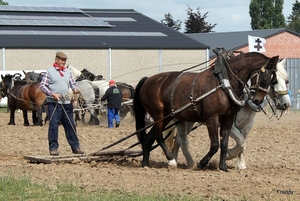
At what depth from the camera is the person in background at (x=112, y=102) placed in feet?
77.5

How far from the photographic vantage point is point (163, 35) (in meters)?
49.3

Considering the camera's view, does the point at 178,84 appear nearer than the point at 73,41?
Yes

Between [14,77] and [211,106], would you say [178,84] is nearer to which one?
[211,106]

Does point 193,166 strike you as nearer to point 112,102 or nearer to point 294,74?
point 112,102

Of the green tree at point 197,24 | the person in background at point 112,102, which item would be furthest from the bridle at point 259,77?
the green tree at point 197,24

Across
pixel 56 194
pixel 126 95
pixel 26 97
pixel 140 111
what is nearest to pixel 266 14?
pixel 126 95

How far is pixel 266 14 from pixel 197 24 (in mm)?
23937

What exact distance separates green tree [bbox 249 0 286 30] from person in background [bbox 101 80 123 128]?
6626 cm

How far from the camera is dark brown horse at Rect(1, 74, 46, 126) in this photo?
2284 centimetres

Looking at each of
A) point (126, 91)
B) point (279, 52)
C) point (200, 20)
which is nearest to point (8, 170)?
point (126, 91)

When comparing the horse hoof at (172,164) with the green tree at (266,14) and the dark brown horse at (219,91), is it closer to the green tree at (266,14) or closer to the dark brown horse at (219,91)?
the dark brown horse at (219,91)

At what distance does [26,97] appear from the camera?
2342 centimetres

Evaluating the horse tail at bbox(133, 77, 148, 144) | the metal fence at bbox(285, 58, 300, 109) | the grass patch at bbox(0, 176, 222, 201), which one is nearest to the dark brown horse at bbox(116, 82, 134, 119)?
the horse tail at bbox(133, 77, 148, 144)

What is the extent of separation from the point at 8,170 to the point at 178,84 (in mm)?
2857
